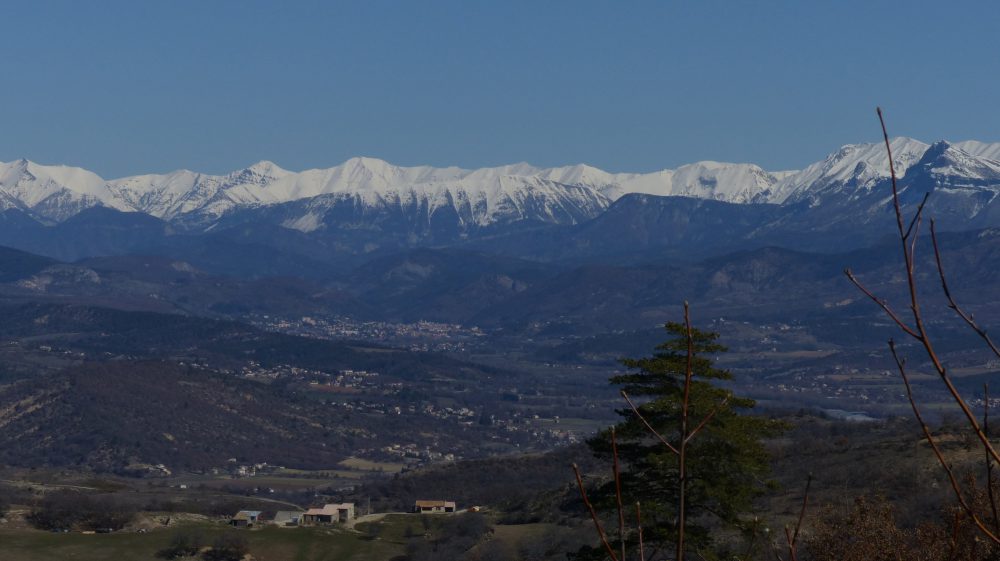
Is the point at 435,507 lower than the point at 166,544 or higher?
lower

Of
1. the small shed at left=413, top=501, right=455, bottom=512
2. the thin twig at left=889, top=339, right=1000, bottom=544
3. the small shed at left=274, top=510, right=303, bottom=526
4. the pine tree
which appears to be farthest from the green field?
the thin twig at left=889, top=339, right=1000, bottom=544

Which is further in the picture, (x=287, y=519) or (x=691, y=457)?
(x=287, y=519)

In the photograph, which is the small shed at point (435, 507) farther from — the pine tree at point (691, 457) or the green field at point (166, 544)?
the pine tree at point (691, 457)

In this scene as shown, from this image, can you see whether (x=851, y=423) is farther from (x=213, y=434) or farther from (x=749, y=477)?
(x=213, y=434)

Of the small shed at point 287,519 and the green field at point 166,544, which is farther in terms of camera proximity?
the small shed at point 287,519

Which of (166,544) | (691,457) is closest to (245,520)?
(166,544)

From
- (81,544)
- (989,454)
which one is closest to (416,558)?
(81,544)

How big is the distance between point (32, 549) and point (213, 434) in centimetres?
11583

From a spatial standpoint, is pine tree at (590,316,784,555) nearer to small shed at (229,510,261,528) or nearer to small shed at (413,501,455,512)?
small shed at (229,510,261,528)

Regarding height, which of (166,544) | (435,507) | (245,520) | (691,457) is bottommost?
(435,507)

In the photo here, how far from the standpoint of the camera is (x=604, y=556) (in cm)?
3228

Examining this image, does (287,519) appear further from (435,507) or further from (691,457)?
(691,457)

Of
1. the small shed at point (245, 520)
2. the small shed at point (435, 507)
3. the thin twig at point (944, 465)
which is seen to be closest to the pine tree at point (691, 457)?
the thin twig at point (944, 465)

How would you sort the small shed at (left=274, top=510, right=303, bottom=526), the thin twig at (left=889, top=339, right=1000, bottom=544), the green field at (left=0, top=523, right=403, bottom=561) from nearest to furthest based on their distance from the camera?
the thin twig at (left=889, top=339, right=1000, bottom=544) < the green field at (left=0, top=523, right=403, bottom=561) < the small shed at (left=274, top=510, right=303, bottom=526)
